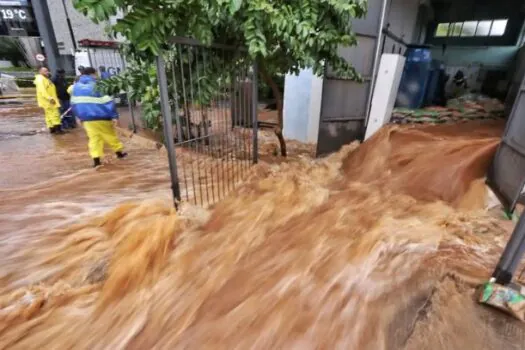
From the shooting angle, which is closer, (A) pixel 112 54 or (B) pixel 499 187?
(B) pixel 499 187

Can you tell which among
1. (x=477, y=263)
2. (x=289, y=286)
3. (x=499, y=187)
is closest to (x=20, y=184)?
(x=289, y=286)

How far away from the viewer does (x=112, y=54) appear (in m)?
8.95

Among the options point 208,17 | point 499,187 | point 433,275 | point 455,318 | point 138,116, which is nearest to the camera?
point 455,318

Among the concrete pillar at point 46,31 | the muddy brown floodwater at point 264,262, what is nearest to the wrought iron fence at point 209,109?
the muddy brown floodwater at point 264,262

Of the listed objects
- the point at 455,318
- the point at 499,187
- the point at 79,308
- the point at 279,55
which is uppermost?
the point at 279,55

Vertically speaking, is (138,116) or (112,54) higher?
(112,54)

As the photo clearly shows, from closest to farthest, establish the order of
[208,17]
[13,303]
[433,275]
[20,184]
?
[13,303], [433,275], [208,17], [20,184]

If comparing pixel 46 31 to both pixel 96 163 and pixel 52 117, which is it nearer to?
pixel 52 117

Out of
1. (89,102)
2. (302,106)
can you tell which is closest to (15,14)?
(89,102)

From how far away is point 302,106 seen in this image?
21.5 feet

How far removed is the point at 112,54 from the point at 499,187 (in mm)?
10267

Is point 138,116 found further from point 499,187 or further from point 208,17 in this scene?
point 499,187

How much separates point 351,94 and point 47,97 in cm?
696

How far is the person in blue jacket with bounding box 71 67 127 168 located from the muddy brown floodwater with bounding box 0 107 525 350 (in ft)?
2.50
